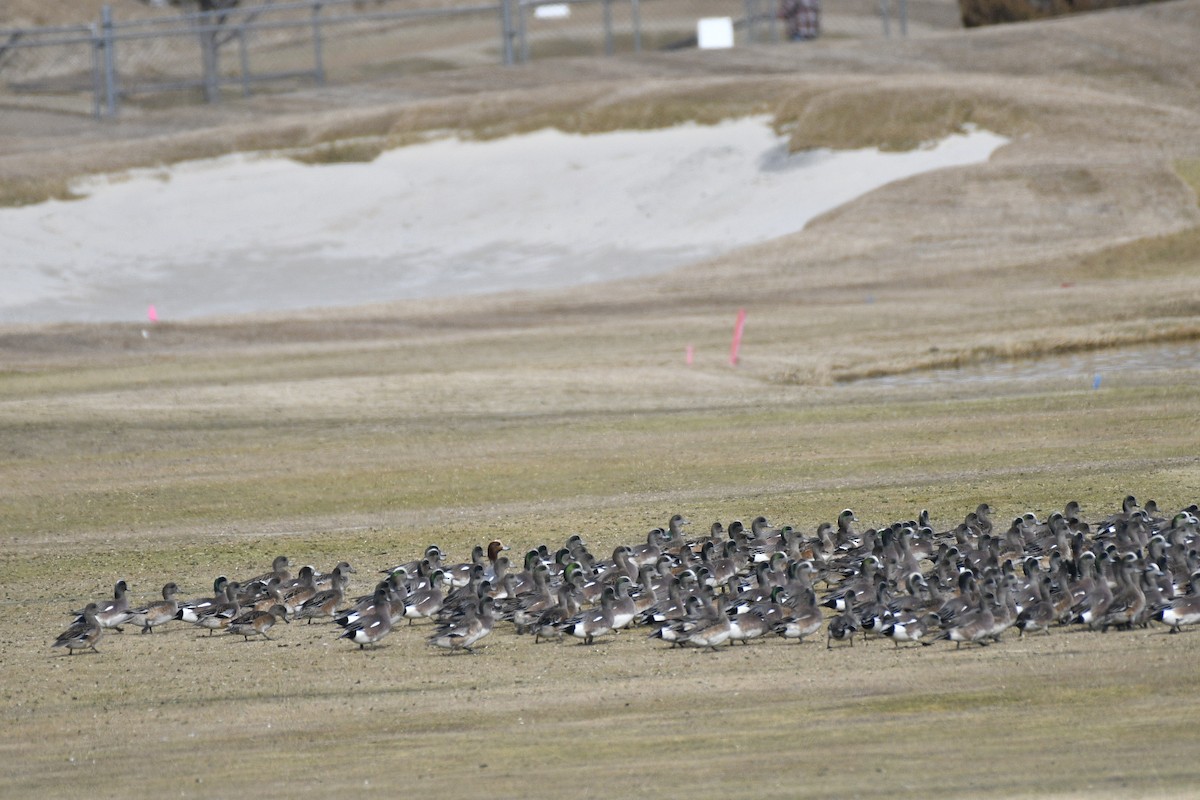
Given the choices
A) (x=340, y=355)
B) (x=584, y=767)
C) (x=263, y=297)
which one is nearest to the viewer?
(x=584, y=767)

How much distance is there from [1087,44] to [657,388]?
38973 millimetres

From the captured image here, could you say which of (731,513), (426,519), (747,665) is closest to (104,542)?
(426,519)

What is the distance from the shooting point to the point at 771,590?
685 inches

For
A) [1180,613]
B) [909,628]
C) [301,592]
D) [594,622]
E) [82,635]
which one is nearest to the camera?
[1180,613]

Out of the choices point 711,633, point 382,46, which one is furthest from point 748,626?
point 382,46

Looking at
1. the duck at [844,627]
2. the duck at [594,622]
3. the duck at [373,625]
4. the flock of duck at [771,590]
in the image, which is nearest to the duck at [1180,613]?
the flock of duck at [771,590]

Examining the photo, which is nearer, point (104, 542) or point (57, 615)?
point (57, 615)

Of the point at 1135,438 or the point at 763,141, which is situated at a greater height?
the point at 763,141

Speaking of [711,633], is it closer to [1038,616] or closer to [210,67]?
[1038,616]

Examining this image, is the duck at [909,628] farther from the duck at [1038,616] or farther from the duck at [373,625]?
the duck at [373,625]

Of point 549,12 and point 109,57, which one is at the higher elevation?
point 549,12

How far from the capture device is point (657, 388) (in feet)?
Answer: 111

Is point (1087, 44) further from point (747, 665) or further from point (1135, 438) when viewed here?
point (747, 665)

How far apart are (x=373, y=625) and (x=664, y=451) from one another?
39.7ft
